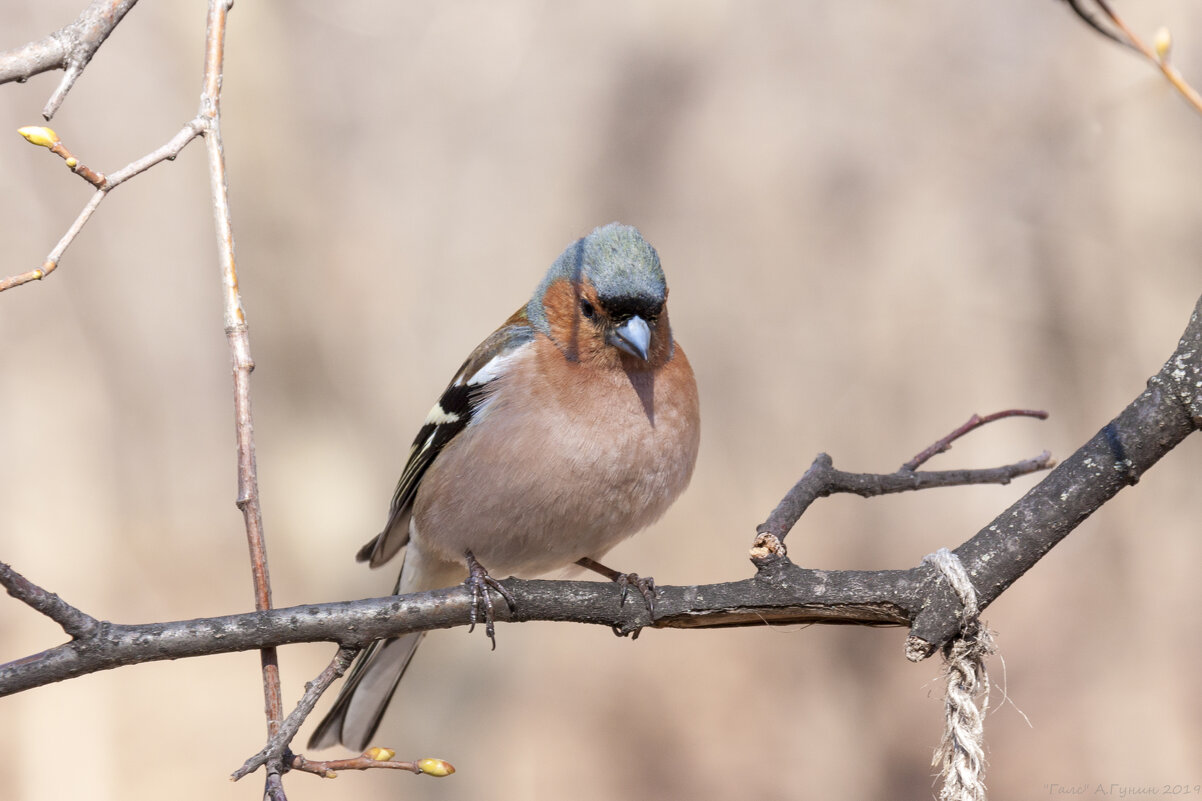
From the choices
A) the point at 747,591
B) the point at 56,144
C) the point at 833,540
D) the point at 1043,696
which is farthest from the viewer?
the point at 833,540

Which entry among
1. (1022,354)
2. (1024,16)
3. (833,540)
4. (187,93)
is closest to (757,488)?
(833,540)

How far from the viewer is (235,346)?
218 cm

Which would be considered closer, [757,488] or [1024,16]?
[1024,16]

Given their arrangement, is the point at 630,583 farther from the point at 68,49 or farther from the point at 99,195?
the point at 68,49

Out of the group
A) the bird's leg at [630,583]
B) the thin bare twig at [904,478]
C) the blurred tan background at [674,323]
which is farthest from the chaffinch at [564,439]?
the blurred tan background at [674,323]

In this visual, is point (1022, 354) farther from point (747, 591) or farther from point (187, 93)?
point (187, 93)

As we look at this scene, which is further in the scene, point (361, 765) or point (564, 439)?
point (564, 439)

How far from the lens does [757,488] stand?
576cm

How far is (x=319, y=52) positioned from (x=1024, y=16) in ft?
13.2

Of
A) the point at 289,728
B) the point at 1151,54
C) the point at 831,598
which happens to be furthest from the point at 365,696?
the point at 1151,54

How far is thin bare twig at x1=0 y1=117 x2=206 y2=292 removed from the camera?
174 centimetres

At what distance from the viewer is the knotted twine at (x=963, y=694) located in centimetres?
199

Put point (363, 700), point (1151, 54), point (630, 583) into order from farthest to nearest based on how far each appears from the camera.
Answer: point (363, 700) < point (630, 583) < point (1151, 54)

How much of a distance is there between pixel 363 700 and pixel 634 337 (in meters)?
1.51
